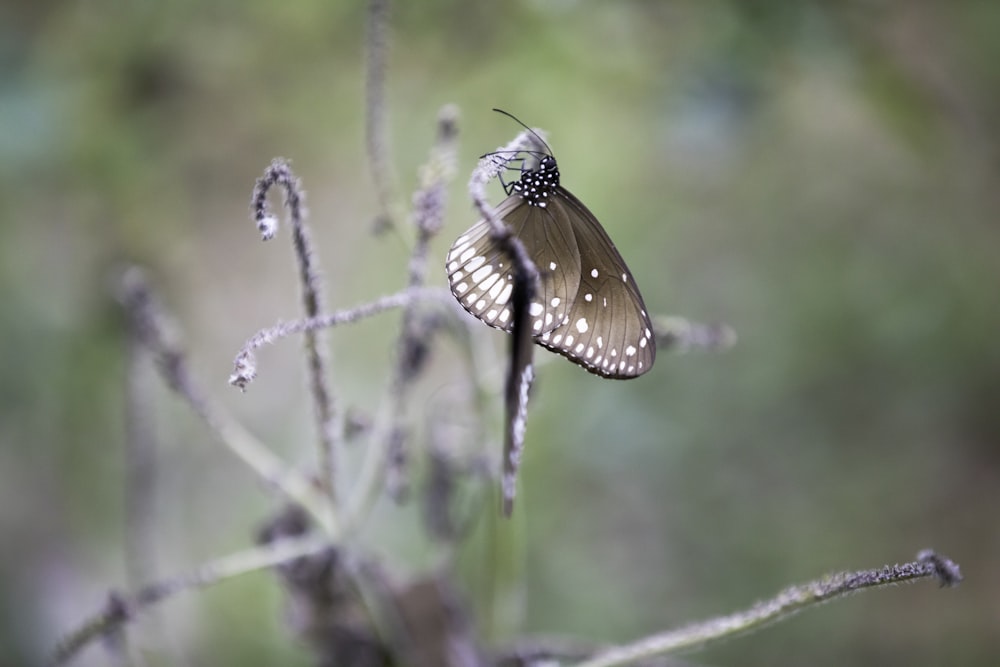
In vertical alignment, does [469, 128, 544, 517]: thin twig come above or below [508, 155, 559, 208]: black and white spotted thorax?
below

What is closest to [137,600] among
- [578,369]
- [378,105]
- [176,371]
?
[176,371]

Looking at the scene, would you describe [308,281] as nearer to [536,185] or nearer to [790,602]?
[536,185]

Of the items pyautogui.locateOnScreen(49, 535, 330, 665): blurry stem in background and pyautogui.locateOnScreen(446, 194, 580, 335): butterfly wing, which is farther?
pyautogui.locateOnScreen(49, 535, 330, 665): blurry stem in background

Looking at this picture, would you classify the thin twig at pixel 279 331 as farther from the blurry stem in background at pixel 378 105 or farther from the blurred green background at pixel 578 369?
the blurred green background at pixel 578 369

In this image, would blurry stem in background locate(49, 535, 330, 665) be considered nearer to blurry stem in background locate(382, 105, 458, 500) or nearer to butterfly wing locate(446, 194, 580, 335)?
blurry stem in background locate(382, 105, 458, 500)

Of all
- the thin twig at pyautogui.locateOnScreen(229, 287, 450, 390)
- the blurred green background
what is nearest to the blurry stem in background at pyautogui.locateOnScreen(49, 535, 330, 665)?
the thin twig at pyautogui.locateOnScreen(229, 287, 450, 390)

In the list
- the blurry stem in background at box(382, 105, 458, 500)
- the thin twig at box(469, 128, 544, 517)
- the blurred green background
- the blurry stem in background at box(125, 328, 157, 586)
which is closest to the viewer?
the thin twig at box(469, 128, 544, 517)

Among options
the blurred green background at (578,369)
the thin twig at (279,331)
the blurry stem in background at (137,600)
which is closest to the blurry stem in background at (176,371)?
the blurry stem in background at (137,600)
